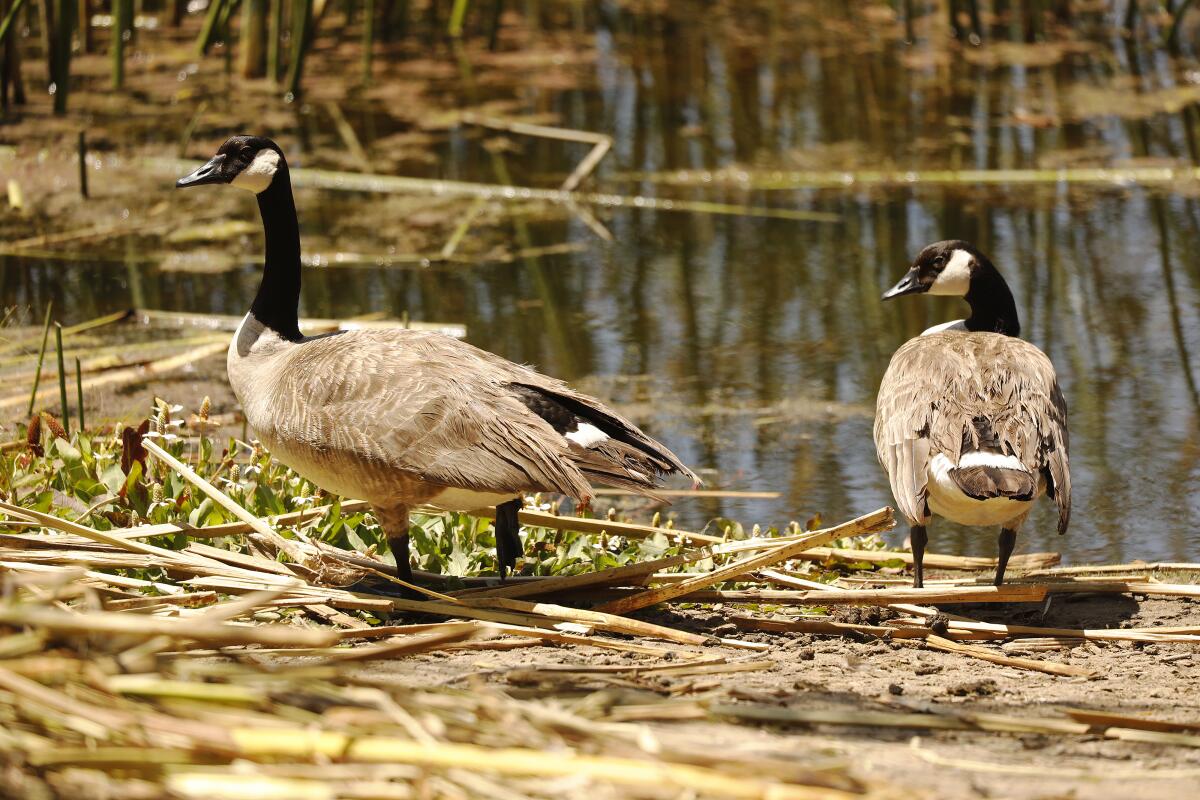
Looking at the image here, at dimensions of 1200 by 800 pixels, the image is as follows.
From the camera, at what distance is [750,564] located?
520cm

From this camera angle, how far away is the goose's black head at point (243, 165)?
20.2 ft

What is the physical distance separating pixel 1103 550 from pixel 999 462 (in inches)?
65.3

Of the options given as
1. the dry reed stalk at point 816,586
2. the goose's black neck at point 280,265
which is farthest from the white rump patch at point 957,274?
the goose's black neck at point 280,265

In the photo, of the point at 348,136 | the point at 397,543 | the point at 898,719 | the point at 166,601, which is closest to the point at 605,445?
the point at 397,543

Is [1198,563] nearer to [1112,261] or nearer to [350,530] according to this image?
[350,530]

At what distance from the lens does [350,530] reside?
5.85 meters

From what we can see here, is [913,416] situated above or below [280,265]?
below

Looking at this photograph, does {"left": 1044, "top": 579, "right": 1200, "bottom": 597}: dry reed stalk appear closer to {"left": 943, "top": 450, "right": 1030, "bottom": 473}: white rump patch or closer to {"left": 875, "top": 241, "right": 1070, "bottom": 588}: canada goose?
{"left": 875, "top": 241, "right": 1070, "bottom": 588}: canada goose

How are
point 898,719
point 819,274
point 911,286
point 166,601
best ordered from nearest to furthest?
point 898,719
point 166,601
point 911,286
point 819,274

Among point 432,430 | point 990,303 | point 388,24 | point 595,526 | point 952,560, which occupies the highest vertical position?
point 388,24

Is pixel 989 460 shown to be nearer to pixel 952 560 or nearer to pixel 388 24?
pixel 952 560

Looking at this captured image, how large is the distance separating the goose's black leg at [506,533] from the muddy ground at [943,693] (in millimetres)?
561

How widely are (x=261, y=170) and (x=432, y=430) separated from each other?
1.81 metres

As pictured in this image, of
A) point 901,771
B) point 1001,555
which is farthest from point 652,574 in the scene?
point 901,771
